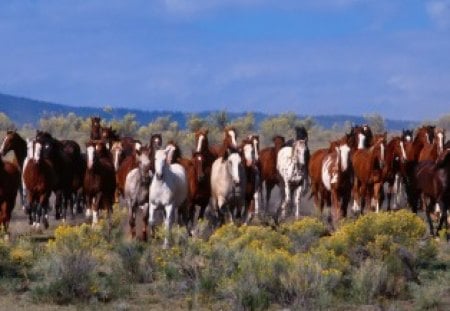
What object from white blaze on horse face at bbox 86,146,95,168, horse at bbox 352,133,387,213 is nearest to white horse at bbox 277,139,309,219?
horse at bbox 352,133,387,213

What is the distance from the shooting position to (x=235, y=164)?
22484mm

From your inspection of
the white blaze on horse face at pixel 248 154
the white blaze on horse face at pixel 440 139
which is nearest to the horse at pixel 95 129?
the white blaze on horse face at pixel 248 154

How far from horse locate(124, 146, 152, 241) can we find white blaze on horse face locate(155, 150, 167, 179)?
0.79m

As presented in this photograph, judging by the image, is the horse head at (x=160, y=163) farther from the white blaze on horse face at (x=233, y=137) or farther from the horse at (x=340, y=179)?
the horse at (x=340, y=179)

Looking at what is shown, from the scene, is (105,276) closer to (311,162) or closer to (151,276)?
(151,276)

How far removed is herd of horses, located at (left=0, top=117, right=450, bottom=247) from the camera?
21.5 meters

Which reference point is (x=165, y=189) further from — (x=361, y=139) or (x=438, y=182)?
(x=361, y=139)

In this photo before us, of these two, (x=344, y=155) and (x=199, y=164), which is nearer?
(x=199, y=164)

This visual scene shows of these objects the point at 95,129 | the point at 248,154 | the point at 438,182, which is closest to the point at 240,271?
the point at 438,182

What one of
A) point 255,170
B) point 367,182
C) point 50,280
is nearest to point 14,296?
point 50,280

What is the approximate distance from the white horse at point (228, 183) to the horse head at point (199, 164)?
0.86ft

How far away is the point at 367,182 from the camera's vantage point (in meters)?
27.1

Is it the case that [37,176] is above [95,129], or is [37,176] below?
below

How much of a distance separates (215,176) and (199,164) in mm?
432
